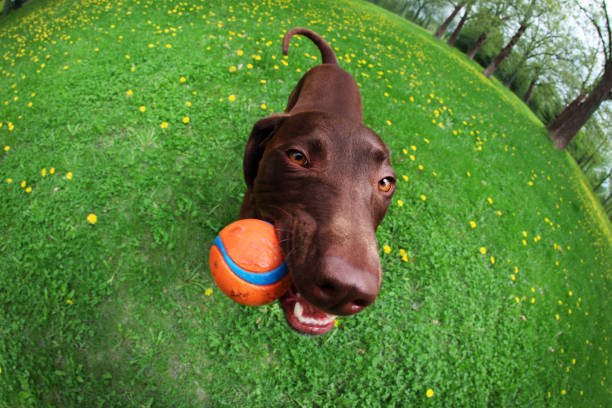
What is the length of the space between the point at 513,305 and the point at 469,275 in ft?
2.80

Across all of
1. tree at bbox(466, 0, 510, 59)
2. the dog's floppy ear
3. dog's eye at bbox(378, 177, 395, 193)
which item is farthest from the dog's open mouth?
tree at bbox(466, 0, 510, 59)

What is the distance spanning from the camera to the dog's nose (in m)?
1.25

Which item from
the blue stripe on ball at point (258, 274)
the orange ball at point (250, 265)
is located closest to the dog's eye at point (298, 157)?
the orange ball at point (250, 265)

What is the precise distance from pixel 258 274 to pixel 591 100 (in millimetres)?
15473

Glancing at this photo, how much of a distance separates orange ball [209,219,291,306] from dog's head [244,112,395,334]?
0.08 meters

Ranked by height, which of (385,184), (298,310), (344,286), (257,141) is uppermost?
(385,184)

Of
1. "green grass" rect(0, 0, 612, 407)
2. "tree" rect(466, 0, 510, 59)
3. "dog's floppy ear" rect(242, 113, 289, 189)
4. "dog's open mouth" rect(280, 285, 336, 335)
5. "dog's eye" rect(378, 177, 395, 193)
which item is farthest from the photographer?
"tree" rect(466, 0, 510, 59)

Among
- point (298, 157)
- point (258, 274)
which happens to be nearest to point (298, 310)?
point (258, 274)

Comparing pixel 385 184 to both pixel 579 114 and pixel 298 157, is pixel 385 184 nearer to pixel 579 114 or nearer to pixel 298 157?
pixel 298 157

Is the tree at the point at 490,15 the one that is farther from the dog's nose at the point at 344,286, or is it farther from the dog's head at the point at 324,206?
the dog's nose at the point at 344,286

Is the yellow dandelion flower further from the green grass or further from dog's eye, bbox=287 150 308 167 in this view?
dog's eye, bbox=287 150 308 167

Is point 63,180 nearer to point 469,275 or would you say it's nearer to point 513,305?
point 469,275

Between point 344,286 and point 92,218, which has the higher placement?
point 344,286

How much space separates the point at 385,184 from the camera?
213 cm
